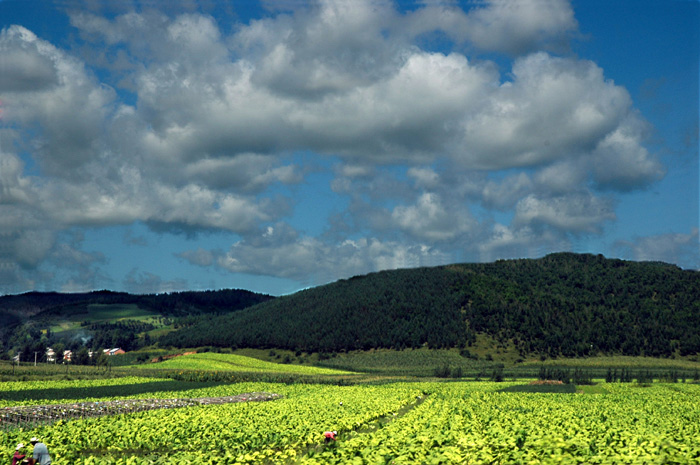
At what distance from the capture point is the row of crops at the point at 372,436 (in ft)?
77.0

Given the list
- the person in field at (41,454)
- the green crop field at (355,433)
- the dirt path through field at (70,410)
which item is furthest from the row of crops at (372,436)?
the dirt path through field at (70,410)

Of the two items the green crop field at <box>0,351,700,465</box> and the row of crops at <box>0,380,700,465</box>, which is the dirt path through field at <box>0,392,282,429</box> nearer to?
the green crop field at <box>0,351,700,465</box>

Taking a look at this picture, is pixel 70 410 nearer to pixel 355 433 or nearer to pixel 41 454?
pixel 41 454

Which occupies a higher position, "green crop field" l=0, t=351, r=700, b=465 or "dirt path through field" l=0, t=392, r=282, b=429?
"green crop field" l=0, t=351, r=700, b=465

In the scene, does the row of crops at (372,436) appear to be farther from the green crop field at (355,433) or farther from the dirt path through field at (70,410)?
the dirt path through field at (70,410)

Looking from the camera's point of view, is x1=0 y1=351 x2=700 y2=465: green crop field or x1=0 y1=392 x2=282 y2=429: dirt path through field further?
x1=0 y1=392 x2=282 y2=429: dirt path through field

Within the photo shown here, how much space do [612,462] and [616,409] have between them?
139ft

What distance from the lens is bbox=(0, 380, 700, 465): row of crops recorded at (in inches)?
924

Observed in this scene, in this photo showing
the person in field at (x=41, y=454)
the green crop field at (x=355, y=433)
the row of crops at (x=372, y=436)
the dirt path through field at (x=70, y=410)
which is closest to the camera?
the row of crops at (x=372, y=436)

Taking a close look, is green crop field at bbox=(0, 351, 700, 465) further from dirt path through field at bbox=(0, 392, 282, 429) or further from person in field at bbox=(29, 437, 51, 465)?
person in field at bbox=(29, 437, 51, 465)

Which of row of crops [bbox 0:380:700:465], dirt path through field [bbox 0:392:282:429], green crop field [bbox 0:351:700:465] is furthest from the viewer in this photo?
dirt path through field [bbox 0:392:282:429]

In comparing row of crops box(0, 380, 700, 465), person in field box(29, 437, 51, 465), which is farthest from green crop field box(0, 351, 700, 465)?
person in field box(29, 437, 51, 465)

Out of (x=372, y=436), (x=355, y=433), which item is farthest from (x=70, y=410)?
(x=372, y=436)

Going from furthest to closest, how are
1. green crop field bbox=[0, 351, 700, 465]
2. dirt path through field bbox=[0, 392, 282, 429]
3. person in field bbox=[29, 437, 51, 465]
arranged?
dirt path through field bbox=[0, 392, 282, 429]
person in field bbox=[29, 437, 51, 465]
green crop field bbox=[0, 351, 700, 465]
